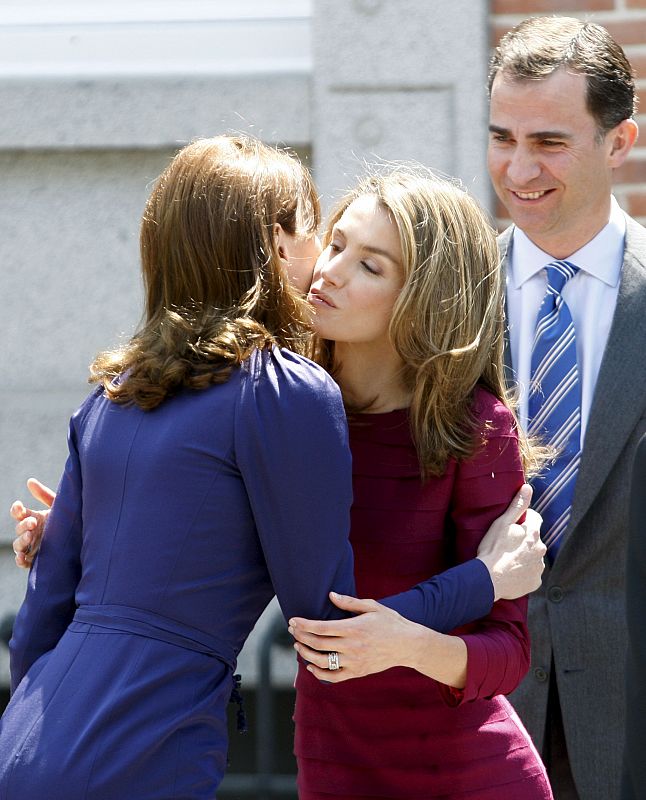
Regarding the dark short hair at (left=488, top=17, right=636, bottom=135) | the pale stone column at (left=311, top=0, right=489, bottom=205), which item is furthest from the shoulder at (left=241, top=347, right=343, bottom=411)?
the pale stone column at (left=311, top=0, right=489, bottom=205)

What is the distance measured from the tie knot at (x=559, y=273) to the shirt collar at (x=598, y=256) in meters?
0.02

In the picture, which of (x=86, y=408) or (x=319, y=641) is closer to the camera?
(x=319, y=641)

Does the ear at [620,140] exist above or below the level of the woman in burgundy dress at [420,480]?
above

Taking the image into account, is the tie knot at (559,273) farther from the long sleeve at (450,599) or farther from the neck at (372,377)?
the long sleeve at (450,599)

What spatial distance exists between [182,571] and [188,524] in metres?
0.07

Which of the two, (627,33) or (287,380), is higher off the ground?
(627,33)

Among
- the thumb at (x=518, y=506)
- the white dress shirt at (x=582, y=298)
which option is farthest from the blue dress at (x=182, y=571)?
the white dress shirt at (x=582, y=298)

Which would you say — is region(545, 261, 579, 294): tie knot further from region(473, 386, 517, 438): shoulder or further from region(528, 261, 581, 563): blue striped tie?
region(473, 386, 517, 438): shoulder

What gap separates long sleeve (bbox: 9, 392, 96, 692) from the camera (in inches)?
76.9

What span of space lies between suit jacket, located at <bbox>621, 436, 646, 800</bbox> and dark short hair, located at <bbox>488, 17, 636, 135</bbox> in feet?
5.11

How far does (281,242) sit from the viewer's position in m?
1.99

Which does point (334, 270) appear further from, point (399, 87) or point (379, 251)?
point (399, 87)

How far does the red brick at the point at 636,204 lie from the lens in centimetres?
359

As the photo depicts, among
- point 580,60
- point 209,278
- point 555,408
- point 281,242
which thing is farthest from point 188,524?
point 580,60
